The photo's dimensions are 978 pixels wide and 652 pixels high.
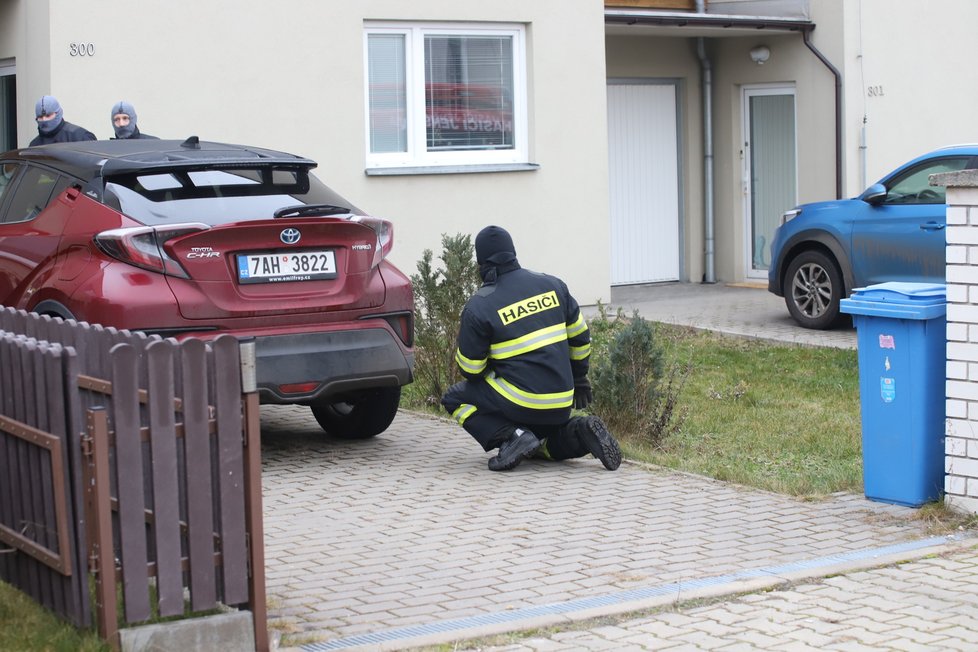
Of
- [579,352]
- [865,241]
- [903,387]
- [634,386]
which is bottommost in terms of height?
[634,386]

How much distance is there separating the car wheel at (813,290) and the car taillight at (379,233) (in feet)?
22.6

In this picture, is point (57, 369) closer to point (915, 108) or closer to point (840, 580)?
point (840, 580)

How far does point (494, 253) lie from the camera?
7605mm

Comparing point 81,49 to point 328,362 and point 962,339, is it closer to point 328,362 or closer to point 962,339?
point 328,362

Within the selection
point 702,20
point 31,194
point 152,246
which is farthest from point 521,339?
point 702,20

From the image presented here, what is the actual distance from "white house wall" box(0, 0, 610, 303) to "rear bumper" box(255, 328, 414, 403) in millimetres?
5552

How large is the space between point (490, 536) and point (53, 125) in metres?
5.81

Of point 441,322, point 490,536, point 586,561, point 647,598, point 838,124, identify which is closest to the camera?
point 647,598

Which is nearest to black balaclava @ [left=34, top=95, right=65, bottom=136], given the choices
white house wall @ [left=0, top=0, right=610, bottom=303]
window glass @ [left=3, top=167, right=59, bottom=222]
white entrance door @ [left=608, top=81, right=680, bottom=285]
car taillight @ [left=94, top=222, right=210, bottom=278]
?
white house wall @ [left=0, top=0, right=610, bottom=303]

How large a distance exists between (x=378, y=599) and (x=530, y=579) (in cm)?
63

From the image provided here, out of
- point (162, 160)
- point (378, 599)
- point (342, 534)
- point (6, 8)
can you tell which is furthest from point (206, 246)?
point (6, 8)

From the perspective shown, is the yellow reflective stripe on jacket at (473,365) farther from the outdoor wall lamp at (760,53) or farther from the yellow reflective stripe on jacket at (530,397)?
the outdoor wall lamp at (760,53)

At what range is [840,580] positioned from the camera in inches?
224

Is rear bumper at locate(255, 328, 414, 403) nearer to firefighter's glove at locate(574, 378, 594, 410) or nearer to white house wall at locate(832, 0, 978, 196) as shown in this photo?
firefighter's glove at locate(574, 378, 594, 410)
